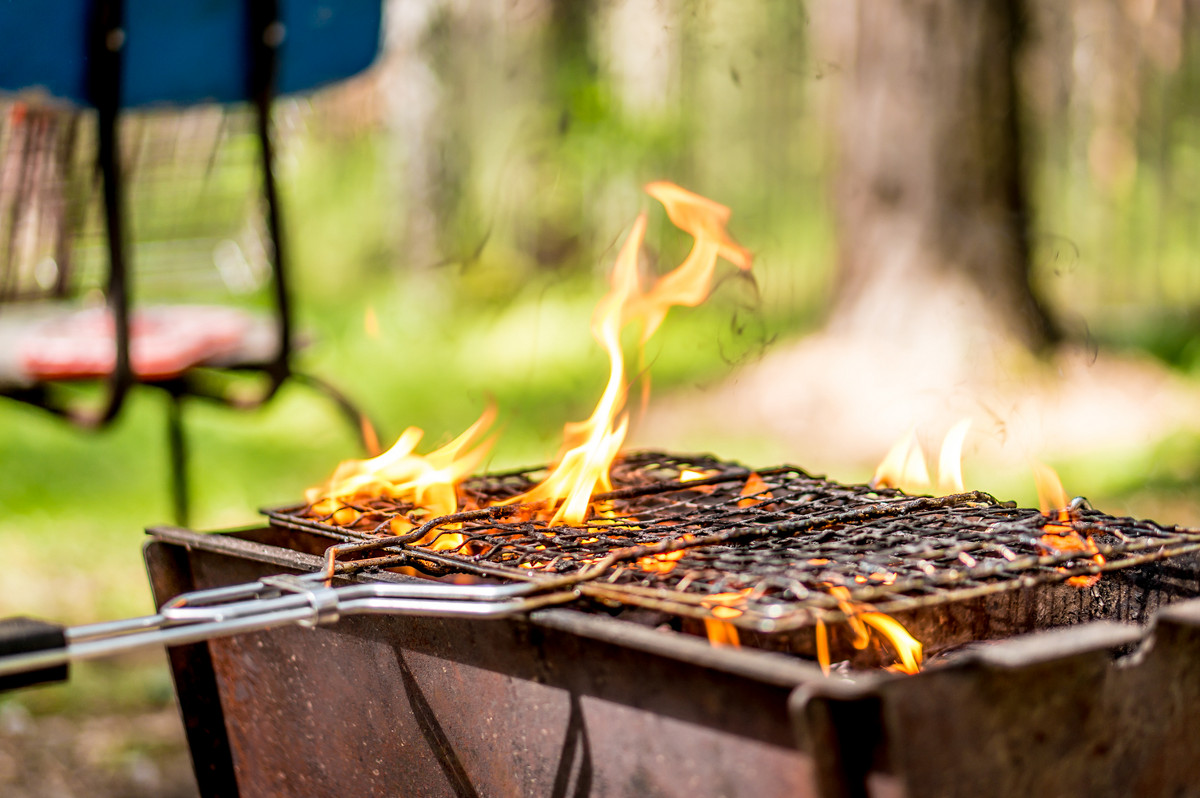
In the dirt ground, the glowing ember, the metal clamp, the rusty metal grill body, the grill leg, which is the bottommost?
the dirt ground

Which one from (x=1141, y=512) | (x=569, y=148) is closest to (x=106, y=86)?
(x=1141, y=512)

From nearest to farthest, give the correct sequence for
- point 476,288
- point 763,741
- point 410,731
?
point 763,741, point 410,731, point 476,288

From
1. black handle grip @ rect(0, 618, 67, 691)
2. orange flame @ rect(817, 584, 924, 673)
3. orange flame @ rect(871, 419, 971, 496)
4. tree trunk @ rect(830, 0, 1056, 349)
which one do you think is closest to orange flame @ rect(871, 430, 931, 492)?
orange flame @ rect(871, 419, 971, 496)

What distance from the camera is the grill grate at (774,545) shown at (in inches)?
56.4

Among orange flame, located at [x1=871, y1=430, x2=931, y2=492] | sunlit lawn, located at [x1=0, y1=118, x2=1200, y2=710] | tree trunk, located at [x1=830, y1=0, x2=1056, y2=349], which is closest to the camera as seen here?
orange flame, located at [x1=871, y1=430, x2=931, y2=492]

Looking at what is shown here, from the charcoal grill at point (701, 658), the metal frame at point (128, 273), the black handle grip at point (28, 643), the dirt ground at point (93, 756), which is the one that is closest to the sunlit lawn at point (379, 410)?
the dirt ground at point (93, 756)

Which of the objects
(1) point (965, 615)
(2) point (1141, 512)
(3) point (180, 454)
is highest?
(1) point (965, 615)

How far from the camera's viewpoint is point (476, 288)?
8.80 meters

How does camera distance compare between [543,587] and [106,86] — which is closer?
[543,587]

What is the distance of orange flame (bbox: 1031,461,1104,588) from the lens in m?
1.60

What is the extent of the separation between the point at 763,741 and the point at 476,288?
7692 millimetres

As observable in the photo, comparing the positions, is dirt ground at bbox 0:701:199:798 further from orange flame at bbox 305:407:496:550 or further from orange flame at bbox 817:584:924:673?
orange flame at bbox 817:584:924:673

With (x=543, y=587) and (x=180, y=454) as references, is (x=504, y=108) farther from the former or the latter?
(x=543, y=587)

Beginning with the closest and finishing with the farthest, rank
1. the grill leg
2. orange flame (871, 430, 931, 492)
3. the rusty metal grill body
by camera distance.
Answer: the rusty metal grill body, orange flame (871, 430, 931, 492), the grill leg
